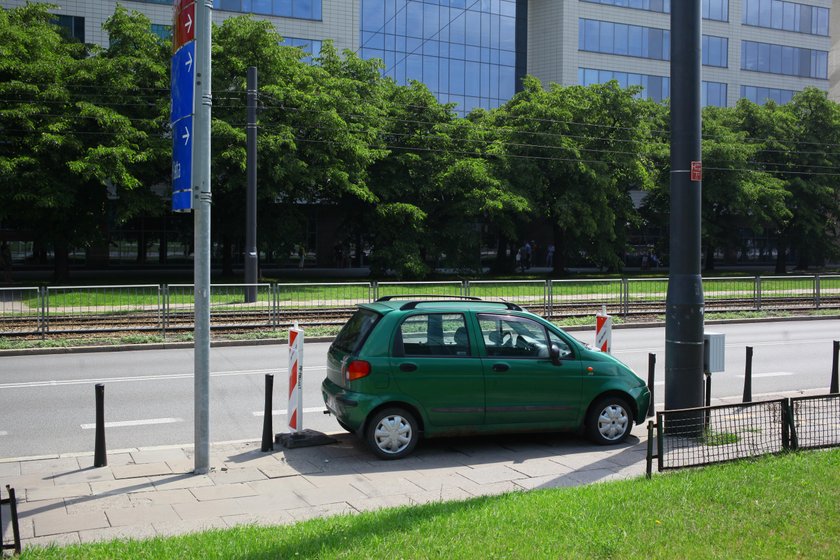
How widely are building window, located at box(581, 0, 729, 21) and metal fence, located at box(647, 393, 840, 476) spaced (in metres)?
56.3

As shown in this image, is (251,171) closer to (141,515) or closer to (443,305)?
(443,305)

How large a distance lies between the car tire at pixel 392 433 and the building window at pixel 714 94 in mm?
61966

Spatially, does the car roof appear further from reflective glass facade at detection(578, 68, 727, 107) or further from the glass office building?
reflective glass facade at detection(578, 68, 727, 107)

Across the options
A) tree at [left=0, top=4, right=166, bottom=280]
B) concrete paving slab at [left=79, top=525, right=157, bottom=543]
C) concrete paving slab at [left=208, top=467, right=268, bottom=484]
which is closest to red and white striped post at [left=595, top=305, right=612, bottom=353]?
concrete paving slab at [left=208, top=467, right=268, bottom=484]

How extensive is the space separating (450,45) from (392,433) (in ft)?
173

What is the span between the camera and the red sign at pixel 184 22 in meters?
7.46

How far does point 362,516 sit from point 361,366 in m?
2.43

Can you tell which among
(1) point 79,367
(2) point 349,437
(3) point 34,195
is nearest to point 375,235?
(3) point 34,195

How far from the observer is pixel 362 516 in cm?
584

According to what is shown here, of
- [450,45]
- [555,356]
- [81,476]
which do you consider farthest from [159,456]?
[450,45]

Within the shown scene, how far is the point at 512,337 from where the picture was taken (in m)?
8.78

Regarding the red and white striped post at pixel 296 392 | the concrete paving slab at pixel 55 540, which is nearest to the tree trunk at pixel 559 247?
the red and white striped post at pixel 296 392

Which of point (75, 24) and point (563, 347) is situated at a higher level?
point (75, 24)

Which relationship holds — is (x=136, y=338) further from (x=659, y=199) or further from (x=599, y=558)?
(x=659, y=199)
